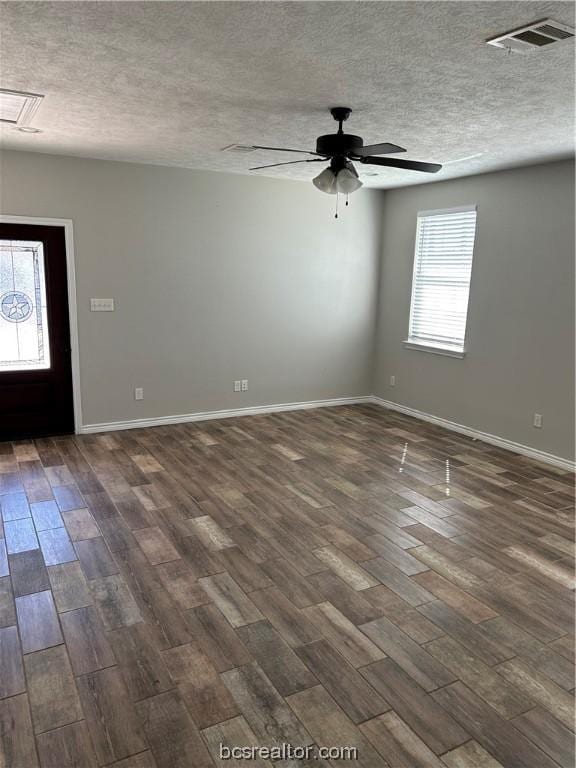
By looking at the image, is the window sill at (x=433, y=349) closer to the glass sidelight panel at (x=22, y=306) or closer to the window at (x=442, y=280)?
the window at (x=442, y=280)

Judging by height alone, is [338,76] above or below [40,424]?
above

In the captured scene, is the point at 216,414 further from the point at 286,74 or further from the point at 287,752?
the point at 287,752

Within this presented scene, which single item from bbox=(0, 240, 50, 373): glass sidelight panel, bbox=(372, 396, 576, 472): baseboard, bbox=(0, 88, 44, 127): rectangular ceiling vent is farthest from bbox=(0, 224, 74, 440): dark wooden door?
bbox=(372, 396, 576, 472): baseboard

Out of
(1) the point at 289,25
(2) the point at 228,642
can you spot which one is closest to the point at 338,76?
(1) the point at 289,25

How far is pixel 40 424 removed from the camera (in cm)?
523

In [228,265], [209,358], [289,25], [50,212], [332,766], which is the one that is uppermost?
[289,25]

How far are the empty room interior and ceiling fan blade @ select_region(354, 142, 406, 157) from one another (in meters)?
0.03

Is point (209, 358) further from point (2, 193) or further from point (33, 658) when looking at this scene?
point (33, 658)

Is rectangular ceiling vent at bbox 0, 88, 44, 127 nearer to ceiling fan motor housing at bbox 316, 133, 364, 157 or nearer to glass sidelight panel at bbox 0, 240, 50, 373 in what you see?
glass sidelight panel at bbox 0, 240, 50, 373

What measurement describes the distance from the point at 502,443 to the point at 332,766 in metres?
4.06

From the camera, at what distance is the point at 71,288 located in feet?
16.8

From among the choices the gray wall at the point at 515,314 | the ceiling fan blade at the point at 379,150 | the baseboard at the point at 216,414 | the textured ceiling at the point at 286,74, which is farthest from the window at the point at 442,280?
the ceiling fan blade at the point at 379,150

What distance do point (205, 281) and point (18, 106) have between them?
260 cm

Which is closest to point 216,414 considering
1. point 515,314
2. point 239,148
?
point 239,148
